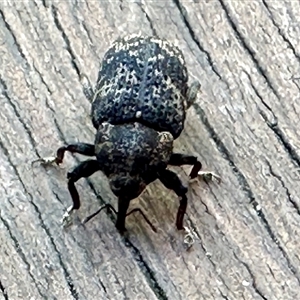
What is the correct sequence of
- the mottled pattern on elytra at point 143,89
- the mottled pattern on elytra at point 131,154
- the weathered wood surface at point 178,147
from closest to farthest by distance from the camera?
the weathered wood surface at point 178,147, the mottled pattern on elytra at point 131,154, the mottled pattern on elytra at point 143,89

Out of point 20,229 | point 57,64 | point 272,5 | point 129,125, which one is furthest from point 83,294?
point 272,5

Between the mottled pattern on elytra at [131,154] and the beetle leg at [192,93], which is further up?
the beetle leg at [192,93]

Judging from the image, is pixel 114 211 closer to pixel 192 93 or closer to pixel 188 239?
pixel 188 239

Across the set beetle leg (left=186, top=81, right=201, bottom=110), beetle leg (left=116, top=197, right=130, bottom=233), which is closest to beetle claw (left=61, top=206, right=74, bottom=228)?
beetle leg (left=116, top=197, right=130, bottom=233)

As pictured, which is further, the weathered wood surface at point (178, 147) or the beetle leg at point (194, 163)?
the beetle leg at point (194, 163)

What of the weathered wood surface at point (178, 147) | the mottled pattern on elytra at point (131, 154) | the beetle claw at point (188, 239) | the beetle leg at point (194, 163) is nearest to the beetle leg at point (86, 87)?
the weathered wood surface at point (178, 147)

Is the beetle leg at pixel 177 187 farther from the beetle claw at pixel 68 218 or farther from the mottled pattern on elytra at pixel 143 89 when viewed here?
the beetle claw at pixel 68 218

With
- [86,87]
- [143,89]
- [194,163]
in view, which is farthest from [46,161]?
[194,163]

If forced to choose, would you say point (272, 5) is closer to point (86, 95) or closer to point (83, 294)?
point (86, 95)
